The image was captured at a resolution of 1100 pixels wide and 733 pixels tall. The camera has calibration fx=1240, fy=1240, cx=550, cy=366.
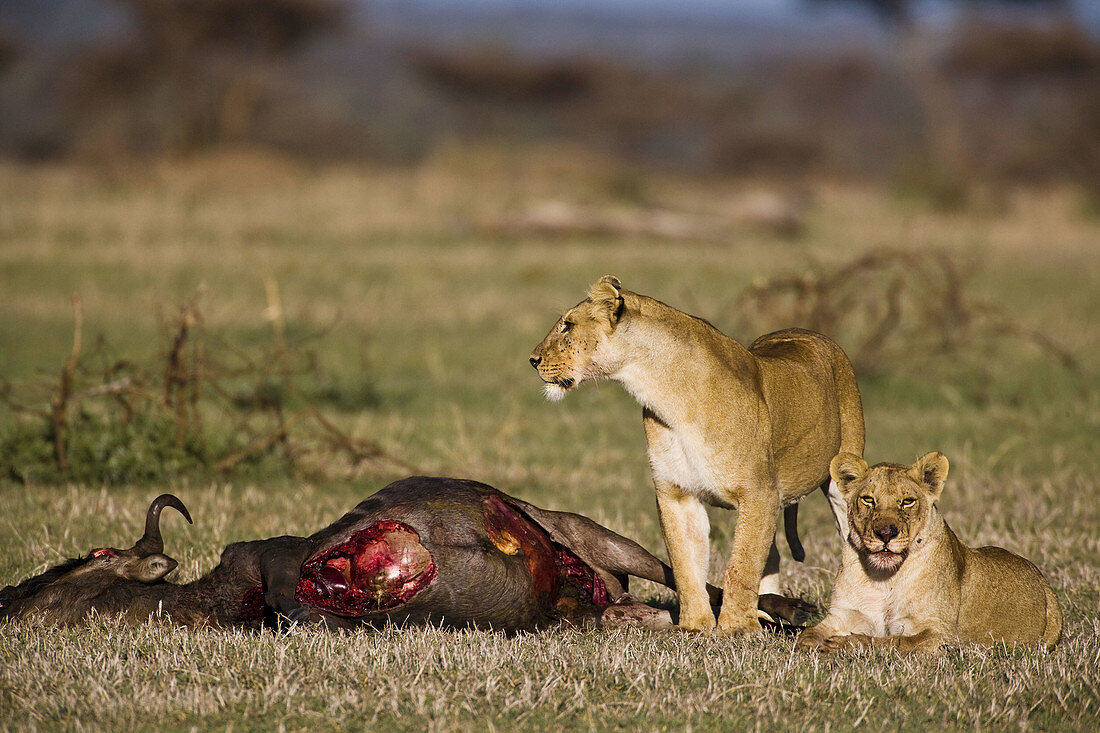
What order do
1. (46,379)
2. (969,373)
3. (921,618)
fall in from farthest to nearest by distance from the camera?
(969,373)
(46,379)
(921,618)

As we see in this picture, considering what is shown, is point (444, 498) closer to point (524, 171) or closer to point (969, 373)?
point (969, 373)

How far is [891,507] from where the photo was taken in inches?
195

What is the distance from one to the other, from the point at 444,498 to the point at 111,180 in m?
23.0

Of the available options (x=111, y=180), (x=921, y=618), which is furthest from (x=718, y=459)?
(x=111, y=180)

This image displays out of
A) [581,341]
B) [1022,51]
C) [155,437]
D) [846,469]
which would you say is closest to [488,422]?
[155,437]

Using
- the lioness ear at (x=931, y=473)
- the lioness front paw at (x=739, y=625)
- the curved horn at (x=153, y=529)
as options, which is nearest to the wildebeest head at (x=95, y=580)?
the curved horn at (x=153, y=529)

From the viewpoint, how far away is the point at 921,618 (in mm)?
4977

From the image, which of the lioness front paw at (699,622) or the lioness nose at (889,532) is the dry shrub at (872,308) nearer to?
the lioness front paw at (699,622)

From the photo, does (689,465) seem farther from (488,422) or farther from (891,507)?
(488,422)

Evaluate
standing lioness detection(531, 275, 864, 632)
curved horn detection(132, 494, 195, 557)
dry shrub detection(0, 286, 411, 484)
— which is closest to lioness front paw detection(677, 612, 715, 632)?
standing lioness detection(531, 275, 864, 632)

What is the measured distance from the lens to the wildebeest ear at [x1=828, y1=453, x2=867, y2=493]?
5.16 metres

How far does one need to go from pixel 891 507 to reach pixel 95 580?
11.1 ft

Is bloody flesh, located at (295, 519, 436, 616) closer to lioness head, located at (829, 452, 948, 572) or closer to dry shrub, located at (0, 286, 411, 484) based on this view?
lioness head, located at (829, 452, 948, 572)

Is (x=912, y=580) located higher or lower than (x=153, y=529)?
higher
